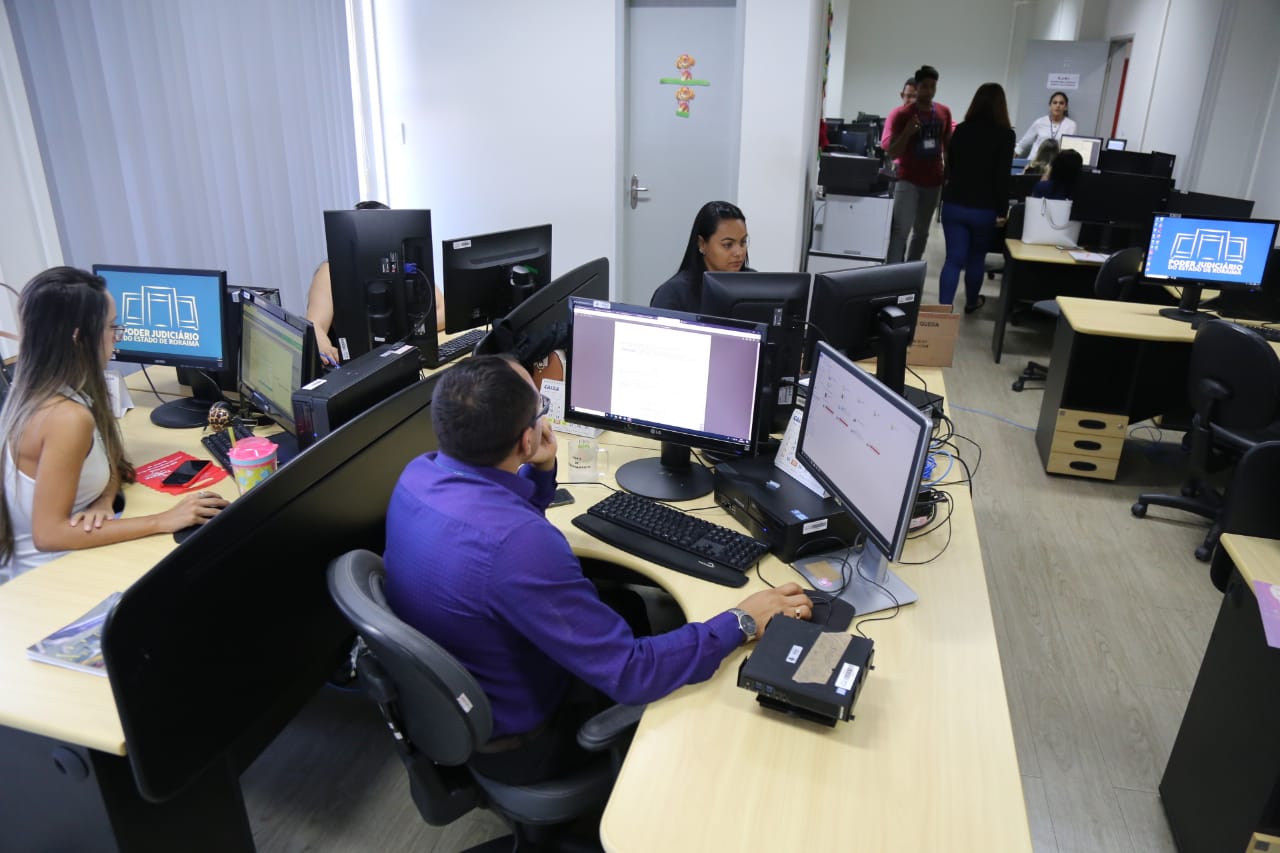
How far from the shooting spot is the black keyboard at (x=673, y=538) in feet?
5.77

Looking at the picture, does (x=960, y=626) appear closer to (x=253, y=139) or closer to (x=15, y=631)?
(x=15, y=631)

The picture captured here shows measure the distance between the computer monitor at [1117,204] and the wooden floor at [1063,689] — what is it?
1819 millimetres

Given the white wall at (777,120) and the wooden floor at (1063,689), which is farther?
the white wall at (777,120)

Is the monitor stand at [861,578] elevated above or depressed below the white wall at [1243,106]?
below

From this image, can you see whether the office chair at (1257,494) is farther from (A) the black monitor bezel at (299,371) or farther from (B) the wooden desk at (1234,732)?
(A) the black monitor bezel at (299,371)

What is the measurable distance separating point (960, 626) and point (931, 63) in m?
11.1

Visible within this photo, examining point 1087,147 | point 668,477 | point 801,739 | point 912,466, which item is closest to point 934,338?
point 668,477

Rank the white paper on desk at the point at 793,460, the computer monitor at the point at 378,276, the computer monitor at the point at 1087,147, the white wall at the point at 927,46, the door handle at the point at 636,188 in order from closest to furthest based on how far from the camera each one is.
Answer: the white paper on desk at the point at 793,460 → the computer monitor at the point at 378,276 → the door handle at the point at 636,188 → the computer monitor at the point at 1087,147 → the white wall at the point at 927,46

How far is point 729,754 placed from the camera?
1.31 meters

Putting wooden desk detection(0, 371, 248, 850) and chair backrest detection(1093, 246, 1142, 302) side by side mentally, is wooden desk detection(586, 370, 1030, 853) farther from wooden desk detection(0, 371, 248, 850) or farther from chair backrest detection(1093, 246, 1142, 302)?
chair backrest detection(1093, 246, 1142, 302)

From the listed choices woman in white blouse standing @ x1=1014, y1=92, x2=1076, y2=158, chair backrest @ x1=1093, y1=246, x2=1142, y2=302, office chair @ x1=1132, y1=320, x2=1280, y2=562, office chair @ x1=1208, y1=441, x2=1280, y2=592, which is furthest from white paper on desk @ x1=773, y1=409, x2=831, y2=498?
woman in white blouse standing @ x1=1014, y1=92, x2=1076, y2=158

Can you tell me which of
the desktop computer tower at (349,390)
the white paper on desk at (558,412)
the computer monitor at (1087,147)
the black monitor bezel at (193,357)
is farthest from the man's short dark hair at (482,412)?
the computer monitor at (1087,147)

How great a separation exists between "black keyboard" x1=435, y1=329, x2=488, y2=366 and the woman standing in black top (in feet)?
12.8

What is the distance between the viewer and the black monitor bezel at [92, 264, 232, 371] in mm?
2463
